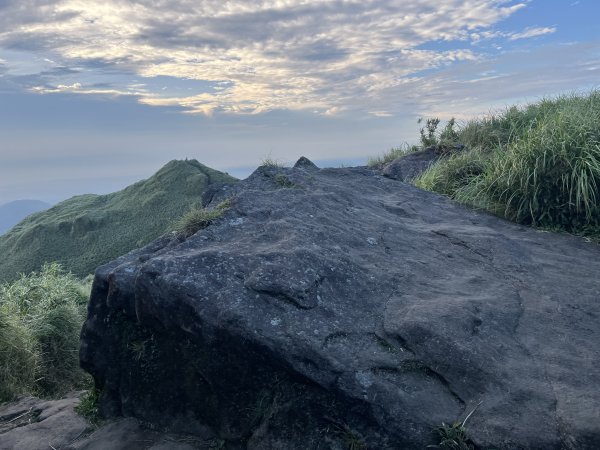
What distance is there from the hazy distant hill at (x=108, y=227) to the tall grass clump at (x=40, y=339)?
3517 millimetres

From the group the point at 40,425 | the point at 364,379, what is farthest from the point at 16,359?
the point at 364,379

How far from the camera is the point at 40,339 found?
22.7 feet

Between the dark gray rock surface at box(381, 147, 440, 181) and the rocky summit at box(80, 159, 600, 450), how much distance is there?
5796mm

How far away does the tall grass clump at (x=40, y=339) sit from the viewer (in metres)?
6.19

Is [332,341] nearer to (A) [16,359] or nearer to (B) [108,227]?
(A) [16,359]

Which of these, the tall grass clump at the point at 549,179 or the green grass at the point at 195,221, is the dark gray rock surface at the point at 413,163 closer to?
the tall grass clump at the point at 549,179

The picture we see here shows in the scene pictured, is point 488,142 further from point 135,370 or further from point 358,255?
point 135,370

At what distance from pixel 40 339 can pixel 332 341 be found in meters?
4.56

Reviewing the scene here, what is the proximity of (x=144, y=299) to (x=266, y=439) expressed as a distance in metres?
1.33

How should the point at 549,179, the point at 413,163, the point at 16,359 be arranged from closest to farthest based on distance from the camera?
the point at 16,359 < the point at 549,179 < the point at 413,163

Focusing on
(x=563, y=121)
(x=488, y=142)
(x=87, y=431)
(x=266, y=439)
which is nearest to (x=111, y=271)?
(x=87, y=431)

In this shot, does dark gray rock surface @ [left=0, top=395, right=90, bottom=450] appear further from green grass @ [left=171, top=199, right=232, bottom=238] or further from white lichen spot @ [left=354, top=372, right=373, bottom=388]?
white lichen spot @ [left=354, top=372, right=373, bottom=388]

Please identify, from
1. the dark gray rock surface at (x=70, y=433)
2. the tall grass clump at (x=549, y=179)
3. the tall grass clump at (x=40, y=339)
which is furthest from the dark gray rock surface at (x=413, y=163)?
the dark gray rock surface at (x=70, y=433)

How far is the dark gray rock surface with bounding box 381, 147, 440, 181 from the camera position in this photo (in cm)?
1112
